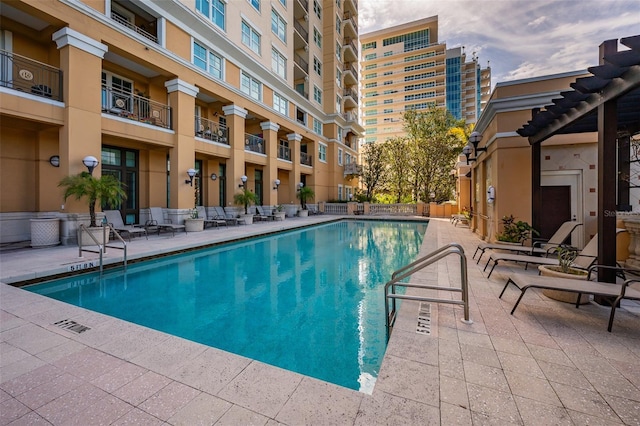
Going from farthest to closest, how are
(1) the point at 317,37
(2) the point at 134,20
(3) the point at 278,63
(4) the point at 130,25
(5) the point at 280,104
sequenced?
(1) the point at 317,37 < (5) the point at 280,104 < (3) the point at 278,63 < (2) the point at 134,20 < (4) the point at 130,25

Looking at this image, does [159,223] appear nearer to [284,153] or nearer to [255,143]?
[255,143]

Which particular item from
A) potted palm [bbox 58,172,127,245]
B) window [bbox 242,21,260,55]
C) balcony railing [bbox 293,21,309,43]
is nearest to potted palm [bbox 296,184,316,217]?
window [bbox 242,21,260,55]

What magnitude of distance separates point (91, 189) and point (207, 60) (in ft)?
31.2

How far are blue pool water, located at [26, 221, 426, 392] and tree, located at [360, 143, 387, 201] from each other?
20.7m

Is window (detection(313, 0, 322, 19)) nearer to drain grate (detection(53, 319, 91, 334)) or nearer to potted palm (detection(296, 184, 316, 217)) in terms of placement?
potted palm (detection(296, 184, 316, 217))

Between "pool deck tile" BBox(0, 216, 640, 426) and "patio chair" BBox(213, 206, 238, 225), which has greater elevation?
"patio chair" BBox(213, 206, 238, 225)

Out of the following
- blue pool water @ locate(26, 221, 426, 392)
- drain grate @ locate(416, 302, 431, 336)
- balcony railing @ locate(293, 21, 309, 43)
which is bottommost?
blue pool water @ locate(26, 221, 426, 392)

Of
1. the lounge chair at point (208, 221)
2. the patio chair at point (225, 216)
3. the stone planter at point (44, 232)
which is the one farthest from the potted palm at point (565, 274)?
the patio chair at point (225, 216)

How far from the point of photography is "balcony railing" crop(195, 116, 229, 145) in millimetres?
15461

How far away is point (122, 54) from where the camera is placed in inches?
438

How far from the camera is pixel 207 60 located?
48.5 feet

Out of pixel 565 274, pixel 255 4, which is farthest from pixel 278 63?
pixel 565 274

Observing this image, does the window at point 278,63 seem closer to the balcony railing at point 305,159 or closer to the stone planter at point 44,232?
the balcony railing at point 305,159

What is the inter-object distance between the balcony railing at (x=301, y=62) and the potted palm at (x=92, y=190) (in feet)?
65.9
